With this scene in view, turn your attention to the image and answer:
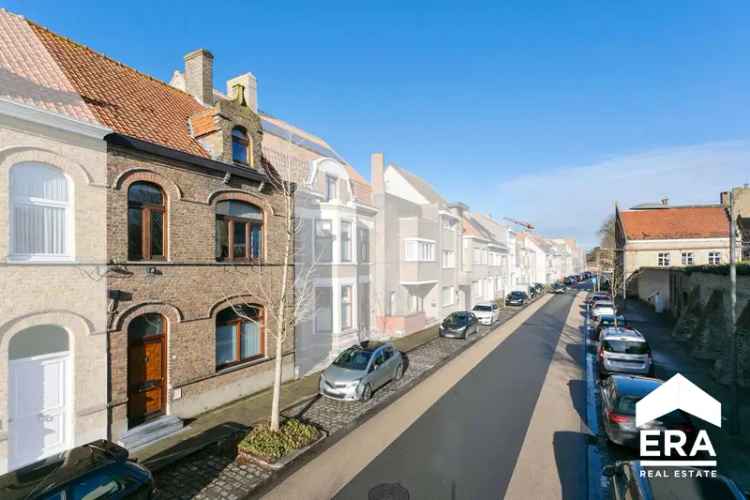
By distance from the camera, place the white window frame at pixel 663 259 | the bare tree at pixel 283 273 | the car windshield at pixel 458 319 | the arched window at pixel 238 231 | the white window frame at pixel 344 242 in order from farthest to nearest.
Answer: the white window frame at pixel 663 259, the car windshield at pixel 458 319, the white window frame at pixel 344 242, the bare tree at pixel 283 273, the arched window at pixel 238 231

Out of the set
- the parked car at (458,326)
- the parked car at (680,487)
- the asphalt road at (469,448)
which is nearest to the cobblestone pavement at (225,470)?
the asphalt road at (469,448)

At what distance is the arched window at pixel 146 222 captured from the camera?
33.8 ft

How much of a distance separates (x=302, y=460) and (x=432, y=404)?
17.5 ft

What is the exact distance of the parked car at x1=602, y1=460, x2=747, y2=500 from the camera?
5348 mm

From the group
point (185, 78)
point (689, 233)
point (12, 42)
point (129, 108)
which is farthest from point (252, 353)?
point (689, 233)

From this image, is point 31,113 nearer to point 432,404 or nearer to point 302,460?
point 302,460

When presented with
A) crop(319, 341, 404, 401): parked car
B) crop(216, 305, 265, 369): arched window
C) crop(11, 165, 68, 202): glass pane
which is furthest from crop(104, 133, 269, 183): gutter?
crop(319, 341, 404, 401): parked car

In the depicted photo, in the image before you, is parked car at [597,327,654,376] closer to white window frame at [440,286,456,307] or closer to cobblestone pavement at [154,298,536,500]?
cobblestone pavement at [154,298,536,500]

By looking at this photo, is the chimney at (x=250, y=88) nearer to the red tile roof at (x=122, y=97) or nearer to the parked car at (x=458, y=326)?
the red tile roof at (x=122, y=97)

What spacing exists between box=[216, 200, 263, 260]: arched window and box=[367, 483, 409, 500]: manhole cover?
8492 mm

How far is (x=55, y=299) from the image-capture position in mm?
8656

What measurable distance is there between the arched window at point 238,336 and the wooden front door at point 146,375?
190 cm

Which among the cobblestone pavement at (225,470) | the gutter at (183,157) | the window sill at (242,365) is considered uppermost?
the gutter at (183,157)

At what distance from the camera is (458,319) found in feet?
78.4
